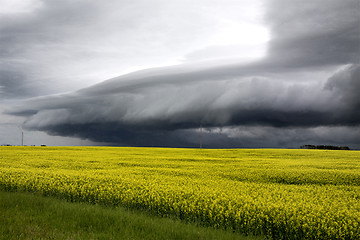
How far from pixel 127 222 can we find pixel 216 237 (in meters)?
2.99

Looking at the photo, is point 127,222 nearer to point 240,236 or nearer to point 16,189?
point 240,236

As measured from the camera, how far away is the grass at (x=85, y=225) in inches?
294

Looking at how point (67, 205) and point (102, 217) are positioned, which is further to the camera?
point (67, 205)

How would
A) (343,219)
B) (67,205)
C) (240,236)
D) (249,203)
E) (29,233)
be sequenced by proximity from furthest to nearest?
(67,205) → (249,203) → (343,219) → (240,236) → (29,233)

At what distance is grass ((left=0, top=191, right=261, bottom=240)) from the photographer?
24.5 ft

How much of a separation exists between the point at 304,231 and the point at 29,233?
789cm

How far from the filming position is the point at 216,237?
7.66m

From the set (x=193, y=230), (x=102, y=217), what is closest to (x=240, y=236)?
(x=193, y=230)

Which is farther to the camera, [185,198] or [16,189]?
[16,189]

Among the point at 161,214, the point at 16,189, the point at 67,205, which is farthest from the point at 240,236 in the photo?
the point at 16,189

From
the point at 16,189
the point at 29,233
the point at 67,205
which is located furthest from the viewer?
the point at 16,189

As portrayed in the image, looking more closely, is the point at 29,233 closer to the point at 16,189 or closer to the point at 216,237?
the point at 216,237

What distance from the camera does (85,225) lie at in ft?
28.1

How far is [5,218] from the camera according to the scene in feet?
28.0
